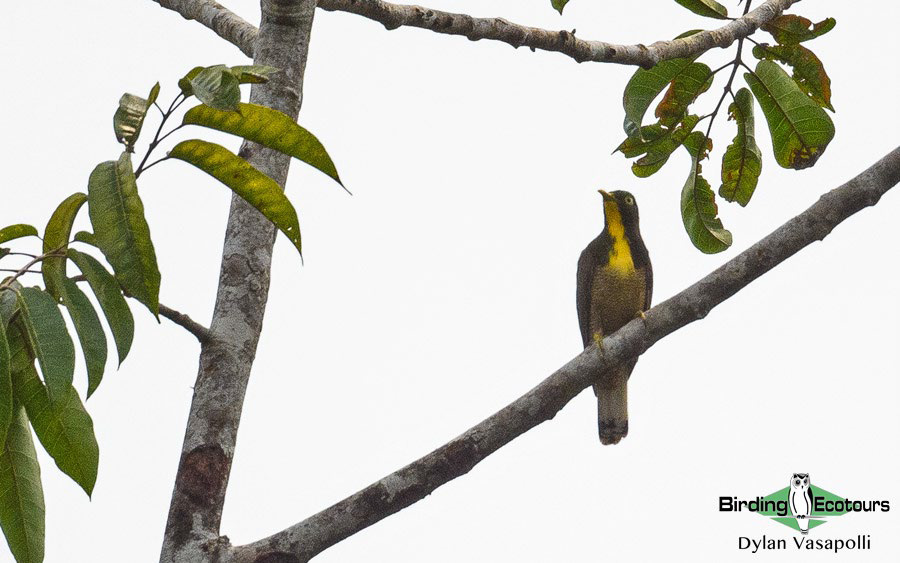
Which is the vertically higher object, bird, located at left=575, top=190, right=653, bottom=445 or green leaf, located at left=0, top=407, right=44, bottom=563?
bird, located at left=575, top=190, right=653, bottom=445

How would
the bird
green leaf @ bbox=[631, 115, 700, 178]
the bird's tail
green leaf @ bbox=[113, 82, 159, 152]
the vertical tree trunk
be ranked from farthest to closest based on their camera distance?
the bird's tail
the bird
green leaf @ bbox=[631, 115, 700, 178]
the vertical tree trunk
green leaf @ bbox=[113, 82, 159, 152]

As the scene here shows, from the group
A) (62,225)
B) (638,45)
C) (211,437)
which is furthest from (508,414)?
(638,45)

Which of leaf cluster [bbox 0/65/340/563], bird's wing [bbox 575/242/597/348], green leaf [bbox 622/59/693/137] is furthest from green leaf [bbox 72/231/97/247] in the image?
bird's wing [bbox 575/242/597/348]

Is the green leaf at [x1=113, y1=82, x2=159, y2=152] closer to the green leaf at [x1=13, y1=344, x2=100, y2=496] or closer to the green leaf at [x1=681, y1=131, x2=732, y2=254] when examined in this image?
the green leaf at [x1=13, y1=344, x2=100, y2=496]

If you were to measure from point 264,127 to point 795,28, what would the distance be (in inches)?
101

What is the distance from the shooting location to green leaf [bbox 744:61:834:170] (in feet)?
12.9

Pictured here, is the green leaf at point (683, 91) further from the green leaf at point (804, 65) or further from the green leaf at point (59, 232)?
the green leaf at point (59, 232)

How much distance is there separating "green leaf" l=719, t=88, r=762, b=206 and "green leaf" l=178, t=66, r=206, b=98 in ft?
8.57

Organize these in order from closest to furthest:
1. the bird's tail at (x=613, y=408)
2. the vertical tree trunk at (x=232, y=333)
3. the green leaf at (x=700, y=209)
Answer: the vertical tree trunk at (x=232, y=333) → the green leaf at (x=700, y=209) → the bird's tail at (x=613, y=408)

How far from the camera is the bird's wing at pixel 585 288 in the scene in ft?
20.0

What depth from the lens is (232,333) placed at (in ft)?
9.39

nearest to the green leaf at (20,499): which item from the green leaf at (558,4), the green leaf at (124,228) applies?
the green leaf at (124,228)

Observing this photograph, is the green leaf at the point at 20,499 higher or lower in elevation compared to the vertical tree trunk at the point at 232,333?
lower

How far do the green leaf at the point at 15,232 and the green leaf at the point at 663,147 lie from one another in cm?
244
